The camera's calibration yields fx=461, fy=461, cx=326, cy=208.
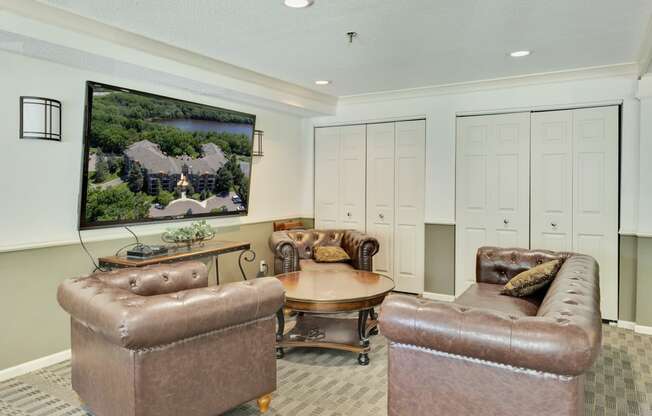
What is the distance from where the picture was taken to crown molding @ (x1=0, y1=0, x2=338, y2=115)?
2.87 m

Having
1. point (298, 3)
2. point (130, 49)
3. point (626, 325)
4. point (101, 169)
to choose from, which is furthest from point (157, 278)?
point (626, 325)

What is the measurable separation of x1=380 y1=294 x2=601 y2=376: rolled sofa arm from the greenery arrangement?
8.13 feet

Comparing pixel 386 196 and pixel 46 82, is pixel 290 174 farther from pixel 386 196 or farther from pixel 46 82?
pixel 46 82

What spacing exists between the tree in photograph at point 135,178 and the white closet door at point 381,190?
288 cm

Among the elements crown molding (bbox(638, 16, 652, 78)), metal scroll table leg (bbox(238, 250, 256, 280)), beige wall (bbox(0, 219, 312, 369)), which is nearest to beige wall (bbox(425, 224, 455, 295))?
metal scroll table leg (bbox(238, 250, 256, 280))

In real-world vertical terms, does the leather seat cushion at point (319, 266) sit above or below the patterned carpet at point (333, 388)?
above

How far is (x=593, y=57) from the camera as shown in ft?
13.4

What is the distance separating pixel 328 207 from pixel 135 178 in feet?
9.23

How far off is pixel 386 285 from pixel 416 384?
179 cm

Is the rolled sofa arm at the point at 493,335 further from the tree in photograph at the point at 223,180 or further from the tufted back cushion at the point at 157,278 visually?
the tree in photograph at the point at 223,180

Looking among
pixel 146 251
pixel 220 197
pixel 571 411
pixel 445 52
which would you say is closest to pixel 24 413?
pixel 146 251

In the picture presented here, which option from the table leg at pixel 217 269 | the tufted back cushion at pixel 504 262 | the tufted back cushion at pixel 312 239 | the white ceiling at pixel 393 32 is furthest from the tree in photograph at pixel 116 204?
the tufted back cushion at pixel 504 262

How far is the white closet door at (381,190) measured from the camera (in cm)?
577

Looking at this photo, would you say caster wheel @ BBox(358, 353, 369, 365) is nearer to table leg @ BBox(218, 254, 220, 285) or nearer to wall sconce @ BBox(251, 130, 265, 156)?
table leg @ BBox(218, 254, 220, 285)
